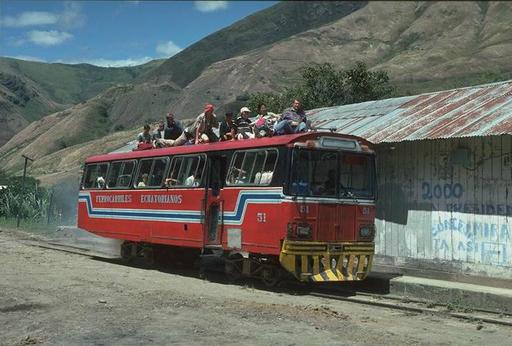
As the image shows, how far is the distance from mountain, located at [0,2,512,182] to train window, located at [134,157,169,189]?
72.6 m

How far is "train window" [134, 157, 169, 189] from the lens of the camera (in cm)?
1478

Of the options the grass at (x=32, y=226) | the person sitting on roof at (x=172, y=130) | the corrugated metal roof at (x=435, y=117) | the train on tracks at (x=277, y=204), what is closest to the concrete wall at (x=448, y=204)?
the corrugated metal roof at (x=435, y=117)

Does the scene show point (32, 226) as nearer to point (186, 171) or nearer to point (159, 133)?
point (159, 133)

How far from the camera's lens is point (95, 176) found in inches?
700

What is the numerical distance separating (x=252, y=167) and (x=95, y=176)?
23.7ft

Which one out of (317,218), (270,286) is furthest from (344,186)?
(270,286)

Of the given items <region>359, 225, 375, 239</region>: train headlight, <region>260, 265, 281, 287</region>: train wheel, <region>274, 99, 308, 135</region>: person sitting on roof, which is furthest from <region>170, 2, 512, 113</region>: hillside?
<region>260, 265, 281, 287</region>: train wheel

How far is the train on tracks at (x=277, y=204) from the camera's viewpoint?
1132 cm

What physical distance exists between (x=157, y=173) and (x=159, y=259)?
2.53 meters

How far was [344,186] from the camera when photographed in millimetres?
11938

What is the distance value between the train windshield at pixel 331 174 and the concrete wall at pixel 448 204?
5.63ft

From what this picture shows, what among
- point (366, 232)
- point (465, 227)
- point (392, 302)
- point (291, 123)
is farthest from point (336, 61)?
point (392, 302)

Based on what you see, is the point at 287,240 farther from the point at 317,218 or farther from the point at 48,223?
the point at 48,223

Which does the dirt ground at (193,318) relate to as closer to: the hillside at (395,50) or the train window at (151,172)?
the train window at (151,172)
